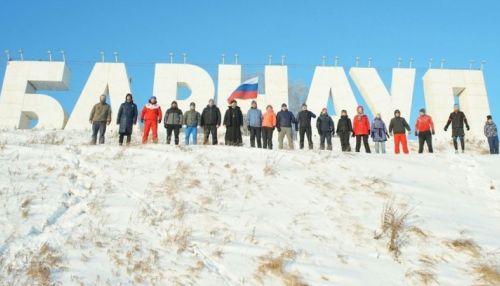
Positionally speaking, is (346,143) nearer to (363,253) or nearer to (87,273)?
(363,253)

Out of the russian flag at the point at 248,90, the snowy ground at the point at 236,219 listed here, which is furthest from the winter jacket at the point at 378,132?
the snowy ground at the point at 236,219

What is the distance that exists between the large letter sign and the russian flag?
8.12 m

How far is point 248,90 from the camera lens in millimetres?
19062

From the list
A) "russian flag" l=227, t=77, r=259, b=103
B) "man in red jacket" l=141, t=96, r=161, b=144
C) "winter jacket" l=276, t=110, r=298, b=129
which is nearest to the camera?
"man in red jacket" l=141, t=96, r=161, b=144

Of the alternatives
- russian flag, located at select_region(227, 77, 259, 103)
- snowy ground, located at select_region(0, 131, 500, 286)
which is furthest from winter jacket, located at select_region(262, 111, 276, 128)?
snowy ground, located at select_region(0, 131, 500, 286)

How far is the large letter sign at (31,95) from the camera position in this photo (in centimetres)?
2256

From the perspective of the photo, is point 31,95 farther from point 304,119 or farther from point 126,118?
point 304,119

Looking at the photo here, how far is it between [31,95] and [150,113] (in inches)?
429

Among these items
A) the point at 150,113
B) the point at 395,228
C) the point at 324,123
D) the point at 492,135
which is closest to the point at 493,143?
the point at 492,135

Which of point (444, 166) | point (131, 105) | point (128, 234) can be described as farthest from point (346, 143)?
point (128, 234)

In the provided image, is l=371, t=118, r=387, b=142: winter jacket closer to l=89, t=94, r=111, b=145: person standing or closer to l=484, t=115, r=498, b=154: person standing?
l=484, t=115, r=498, b=154: person standing

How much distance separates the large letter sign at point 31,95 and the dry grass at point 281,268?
58.7 feet

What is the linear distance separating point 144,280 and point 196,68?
18.9 metres

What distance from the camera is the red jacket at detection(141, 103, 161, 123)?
14.5 m
